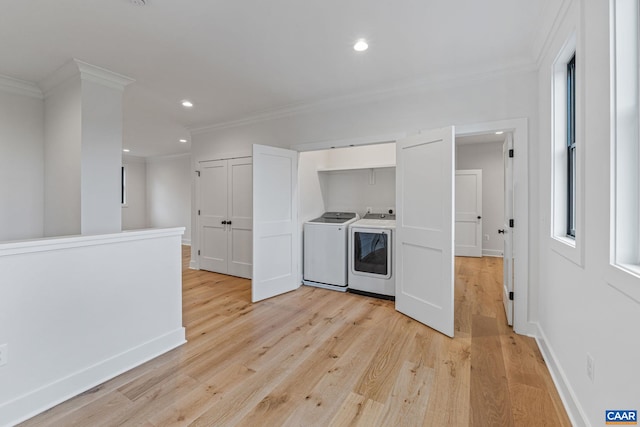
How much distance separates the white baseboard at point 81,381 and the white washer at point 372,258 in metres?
2.17

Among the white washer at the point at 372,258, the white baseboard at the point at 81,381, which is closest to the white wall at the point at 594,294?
the white washer at the point at 372,258

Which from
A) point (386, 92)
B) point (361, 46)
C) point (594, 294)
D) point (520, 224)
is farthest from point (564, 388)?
point (386, 92)

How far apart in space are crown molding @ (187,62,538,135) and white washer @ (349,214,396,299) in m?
1.59

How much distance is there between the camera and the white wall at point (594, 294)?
111 cm

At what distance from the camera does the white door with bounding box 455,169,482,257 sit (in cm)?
608

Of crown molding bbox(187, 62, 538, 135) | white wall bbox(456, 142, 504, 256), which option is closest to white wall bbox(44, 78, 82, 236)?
crown molding bbox(187, 62, 538, 135)

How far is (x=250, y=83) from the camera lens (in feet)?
10.3

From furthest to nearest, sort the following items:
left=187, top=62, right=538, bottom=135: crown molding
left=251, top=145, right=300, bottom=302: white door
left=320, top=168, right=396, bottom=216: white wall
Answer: left=320, top=168, right=396, bottom=216: white wall → left=251, top=145, right=300, bottom=302: white door → left=187, top=62, right=538, bottom=135: crown molding

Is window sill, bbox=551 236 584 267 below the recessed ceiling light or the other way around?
below

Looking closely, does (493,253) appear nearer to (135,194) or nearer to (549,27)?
(549,27)

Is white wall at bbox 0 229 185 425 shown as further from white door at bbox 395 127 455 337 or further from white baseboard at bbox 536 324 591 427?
white baseboard at bbox 536 324 591 427

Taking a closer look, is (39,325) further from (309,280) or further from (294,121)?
(294,121)

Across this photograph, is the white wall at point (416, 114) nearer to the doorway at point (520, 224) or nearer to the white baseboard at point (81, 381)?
the doorway at point (520, 224)

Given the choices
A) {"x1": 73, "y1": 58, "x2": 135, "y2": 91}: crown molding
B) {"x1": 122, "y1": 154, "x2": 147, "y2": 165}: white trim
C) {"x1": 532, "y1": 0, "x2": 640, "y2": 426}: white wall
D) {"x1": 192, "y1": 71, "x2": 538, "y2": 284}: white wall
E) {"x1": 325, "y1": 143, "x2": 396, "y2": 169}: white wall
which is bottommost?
{"x1": 532, "y1": 0, "x2": 640, "y2": 426}: white wall
